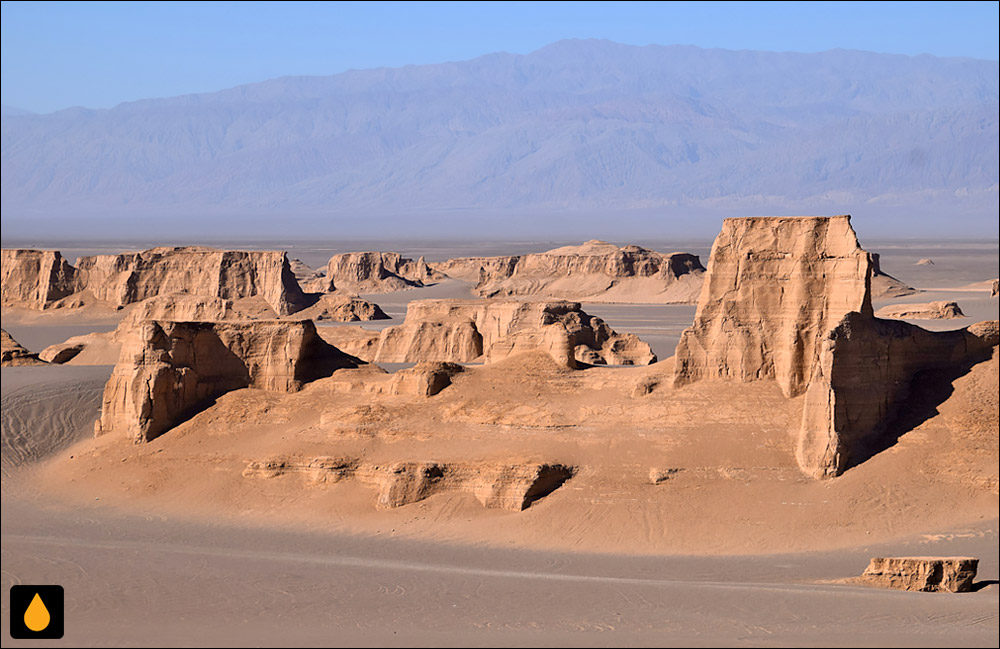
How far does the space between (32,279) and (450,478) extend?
223ft

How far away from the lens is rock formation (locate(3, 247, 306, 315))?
315ft

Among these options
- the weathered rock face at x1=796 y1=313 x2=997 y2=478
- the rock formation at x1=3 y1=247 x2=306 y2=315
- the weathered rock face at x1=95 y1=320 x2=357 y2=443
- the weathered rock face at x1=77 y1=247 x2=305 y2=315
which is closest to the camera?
the weathered rock face at x1=796 y1=313 x2=997 y2=478

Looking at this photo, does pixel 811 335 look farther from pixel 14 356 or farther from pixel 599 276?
pixel 599 276

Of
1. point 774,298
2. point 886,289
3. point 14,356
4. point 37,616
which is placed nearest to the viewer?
point 37,616

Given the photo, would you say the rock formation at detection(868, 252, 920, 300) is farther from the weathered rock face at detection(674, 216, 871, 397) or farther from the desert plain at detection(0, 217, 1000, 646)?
the weathered rock face at detection(674, 216, 871, 397)

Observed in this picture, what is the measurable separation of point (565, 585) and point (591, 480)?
6.52 meters

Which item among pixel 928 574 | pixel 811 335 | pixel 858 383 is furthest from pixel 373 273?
pixel 928 574

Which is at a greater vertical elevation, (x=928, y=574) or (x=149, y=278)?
(x=928, y=574)

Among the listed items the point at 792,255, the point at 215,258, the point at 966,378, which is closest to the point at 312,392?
the point at 792,255

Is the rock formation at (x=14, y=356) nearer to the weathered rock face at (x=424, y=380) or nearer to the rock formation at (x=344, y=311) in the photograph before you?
the weathered rock face at (x=424, y=380)

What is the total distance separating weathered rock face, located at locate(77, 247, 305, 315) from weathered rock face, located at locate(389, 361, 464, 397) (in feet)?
177

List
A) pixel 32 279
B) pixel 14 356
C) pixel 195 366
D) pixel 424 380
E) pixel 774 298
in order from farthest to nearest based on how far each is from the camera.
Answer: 1. pixel 32 279
2. pixel 14 356
3. pixel 195 366
4. pixel 424 380
5. pixel 774 298

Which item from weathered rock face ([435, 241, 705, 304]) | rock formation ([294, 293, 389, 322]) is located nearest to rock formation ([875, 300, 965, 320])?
weathered rock face ([435, 241, 705, 304])

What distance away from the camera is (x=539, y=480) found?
36.3 m
